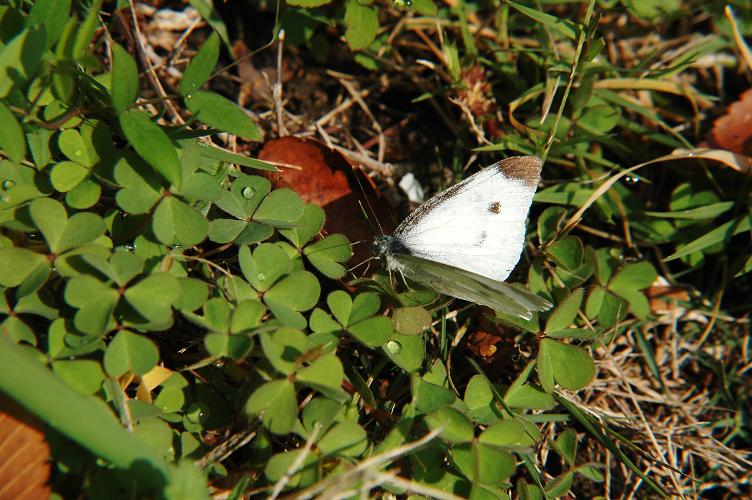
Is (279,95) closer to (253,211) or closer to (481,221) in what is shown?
(253,211)

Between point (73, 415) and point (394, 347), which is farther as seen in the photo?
point (394, 347)

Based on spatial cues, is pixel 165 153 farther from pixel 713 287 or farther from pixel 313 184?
pixel 713 287

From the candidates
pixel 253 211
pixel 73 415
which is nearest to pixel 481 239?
pixel 253 211

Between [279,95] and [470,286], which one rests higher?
[279,95]

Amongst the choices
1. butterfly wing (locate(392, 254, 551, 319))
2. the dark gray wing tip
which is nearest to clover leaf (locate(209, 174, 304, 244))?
butterfly wing (locate(392, 254, 551, 319))

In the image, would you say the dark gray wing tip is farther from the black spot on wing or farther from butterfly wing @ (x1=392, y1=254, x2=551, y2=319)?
butterfly wing @ (x1=392, y1=254, x2=551, y2=319)

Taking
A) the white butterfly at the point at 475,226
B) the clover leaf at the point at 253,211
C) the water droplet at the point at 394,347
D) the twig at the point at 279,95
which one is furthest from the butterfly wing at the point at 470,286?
the twig at the point at 279,95
